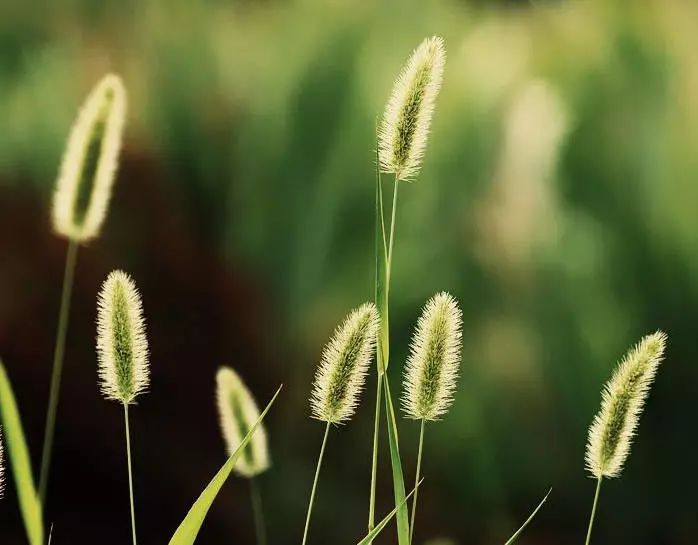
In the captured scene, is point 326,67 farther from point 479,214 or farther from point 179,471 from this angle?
point 179,471

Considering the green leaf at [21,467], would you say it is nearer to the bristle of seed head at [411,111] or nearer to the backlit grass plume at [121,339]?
the backlit grass plume at [121,339]

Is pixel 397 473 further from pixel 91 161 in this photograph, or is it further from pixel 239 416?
pixel 91 161

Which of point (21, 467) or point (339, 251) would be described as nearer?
point (21, 467)

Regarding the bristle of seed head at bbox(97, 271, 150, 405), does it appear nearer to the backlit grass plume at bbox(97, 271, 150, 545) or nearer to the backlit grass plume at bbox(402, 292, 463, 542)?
the backlit grass plume at bbox(97, 271, 150, 545)

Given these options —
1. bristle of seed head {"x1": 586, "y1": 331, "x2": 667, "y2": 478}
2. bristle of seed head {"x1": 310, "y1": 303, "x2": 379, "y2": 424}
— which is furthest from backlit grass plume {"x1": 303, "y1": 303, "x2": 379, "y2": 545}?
bristle of seed head {"x1": 586, "y1": 331, "x2": 667, "y2": 478}

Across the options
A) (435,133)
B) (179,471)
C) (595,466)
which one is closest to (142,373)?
(595,466)

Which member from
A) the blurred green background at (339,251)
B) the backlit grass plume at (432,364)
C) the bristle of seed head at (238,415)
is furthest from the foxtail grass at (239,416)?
the blurred green background at (339,251)

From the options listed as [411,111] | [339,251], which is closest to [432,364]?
[411,111]
